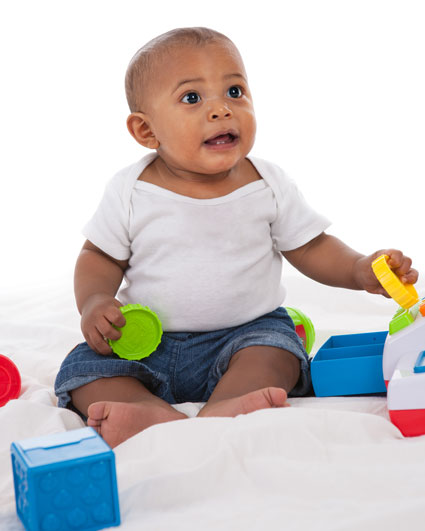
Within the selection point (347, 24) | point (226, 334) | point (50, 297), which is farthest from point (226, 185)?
point (347, 24)

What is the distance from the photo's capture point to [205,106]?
1100 mm

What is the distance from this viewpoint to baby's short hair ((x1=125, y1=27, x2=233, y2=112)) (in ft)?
3.69

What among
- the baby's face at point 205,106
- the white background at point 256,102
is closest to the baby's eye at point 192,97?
the baby's face at point 205,106

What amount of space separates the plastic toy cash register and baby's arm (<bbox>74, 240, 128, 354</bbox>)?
35 cm

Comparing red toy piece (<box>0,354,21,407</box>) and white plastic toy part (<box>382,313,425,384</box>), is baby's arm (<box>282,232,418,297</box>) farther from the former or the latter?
red toy piece (<box>0,354,21,407</box>)

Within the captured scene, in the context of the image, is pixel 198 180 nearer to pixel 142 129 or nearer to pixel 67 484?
pixel 142 129

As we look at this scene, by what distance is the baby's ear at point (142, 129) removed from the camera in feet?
3.87

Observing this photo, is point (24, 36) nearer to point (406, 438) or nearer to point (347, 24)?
point (347, 24)

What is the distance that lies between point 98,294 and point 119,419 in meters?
0.27

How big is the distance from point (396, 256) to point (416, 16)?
1.91 m

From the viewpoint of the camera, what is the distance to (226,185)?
119 cm

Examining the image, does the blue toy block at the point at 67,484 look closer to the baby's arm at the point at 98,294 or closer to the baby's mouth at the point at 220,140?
the baby's arm at the point at 98,294

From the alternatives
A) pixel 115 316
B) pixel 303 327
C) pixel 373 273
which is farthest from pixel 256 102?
pixel 115 316

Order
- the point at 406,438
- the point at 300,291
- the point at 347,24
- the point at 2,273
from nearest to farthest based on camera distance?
the point at 406,438
the point at 300,291
the point at 2,273
the point at 347,24
